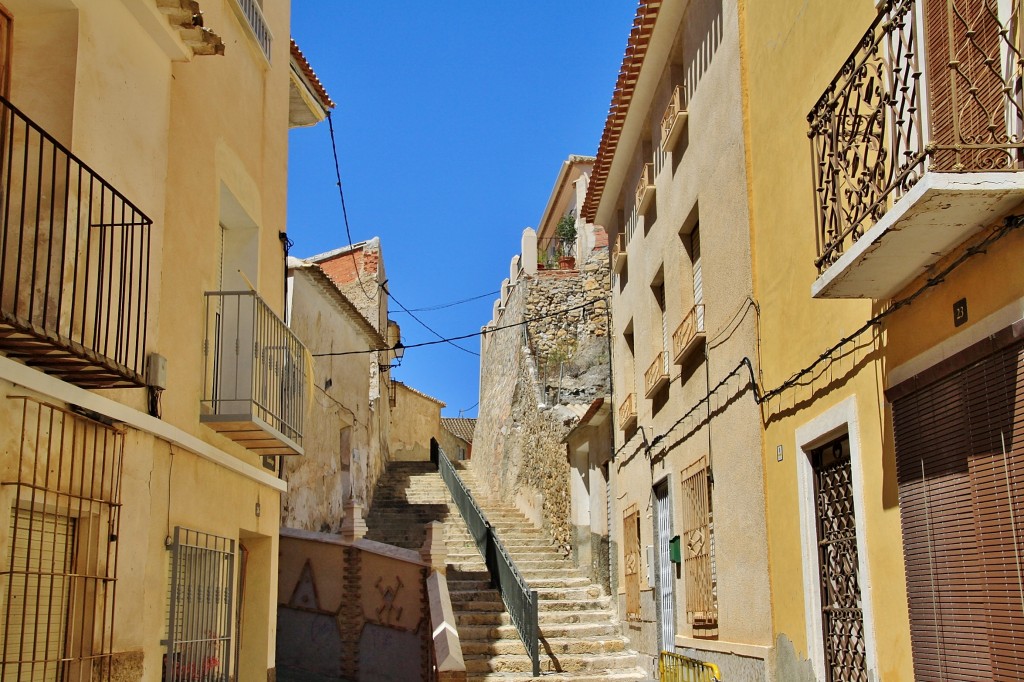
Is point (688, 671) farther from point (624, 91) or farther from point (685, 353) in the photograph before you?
point (624, 91)

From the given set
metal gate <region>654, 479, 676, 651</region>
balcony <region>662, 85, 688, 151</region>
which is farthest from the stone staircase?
balcony <region>662, 85, 688, 151</region>

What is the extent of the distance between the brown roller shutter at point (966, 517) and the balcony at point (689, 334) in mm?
4625

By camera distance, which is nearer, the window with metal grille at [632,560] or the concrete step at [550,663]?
the window with metal grille at [632,560]

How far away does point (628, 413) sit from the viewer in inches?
579

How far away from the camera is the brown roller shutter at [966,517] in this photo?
4.68 metres

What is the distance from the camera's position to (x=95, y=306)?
6.18 metres

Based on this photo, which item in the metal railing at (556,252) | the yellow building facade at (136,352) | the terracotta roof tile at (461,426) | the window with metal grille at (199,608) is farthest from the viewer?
the terracotta roof tile at (461,426)

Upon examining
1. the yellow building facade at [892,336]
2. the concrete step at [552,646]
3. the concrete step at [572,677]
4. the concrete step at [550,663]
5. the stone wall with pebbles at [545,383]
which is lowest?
the concrete step at [572,677]

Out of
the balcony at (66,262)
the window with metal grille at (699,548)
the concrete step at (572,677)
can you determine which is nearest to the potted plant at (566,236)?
the concrete step at (572,677)

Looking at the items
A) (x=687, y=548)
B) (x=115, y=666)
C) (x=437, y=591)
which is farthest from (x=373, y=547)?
(x=115, y=666)

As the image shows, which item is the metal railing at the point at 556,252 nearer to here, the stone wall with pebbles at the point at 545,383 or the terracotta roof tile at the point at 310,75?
the stone wall with pebbles at the point at 545,383

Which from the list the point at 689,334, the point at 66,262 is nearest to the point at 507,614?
the point at 689,334

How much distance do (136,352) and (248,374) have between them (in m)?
2.80

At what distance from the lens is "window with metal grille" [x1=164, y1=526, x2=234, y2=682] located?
7.20 m
